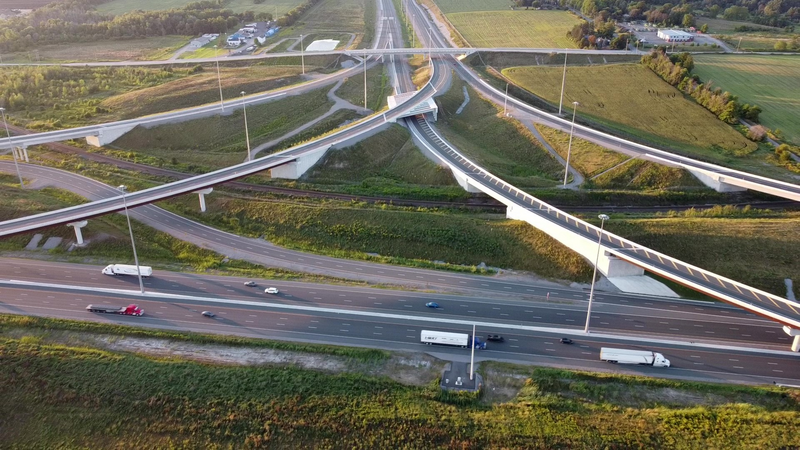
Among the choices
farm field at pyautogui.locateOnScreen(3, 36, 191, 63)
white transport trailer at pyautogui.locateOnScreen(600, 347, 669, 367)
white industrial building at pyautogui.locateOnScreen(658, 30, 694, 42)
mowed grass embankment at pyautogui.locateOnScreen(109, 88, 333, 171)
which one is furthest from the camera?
white industrial building at pyautogui.locateOnScreen(658, 30, 694, 42)

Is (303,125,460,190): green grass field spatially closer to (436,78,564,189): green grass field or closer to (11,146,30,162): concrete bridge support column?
(436,78,564,189): green grass field

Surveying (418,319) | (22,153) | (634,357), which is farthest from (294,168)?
(634,357)

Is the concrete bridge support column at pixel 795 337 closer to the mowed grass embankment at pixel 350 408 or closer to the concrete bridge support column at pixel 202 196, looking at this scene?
the mowed grass embankment at pixel 350 408

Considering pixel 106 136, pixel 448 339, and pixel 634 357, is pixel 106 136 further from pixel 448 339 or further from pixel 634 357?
pixel 634 357

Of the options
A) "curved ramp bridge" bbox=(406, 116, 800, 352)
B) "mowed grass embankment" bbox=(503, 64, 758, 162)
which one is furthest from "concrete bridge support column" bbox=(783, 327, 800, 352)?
"mowed grass embankment" bbox=(503, 64, 758, 162)

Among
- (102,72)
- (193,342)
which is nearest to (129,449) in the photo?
(193,342)
